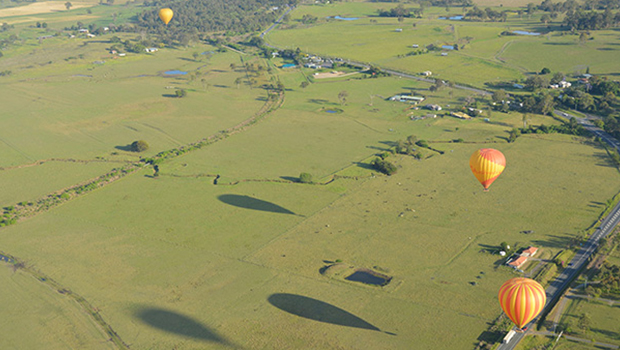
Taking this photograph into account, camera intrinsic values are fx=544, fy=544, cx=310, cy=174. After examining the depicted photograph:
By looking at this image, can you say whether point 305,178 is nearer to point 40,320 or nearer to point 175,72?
point 40,320

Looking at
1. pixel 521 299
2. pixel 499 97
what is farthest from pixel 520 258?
pixel 499 97

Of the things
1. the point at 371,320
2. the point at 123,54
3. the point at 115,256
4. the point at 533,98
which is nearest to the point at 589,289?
the point at 371,320

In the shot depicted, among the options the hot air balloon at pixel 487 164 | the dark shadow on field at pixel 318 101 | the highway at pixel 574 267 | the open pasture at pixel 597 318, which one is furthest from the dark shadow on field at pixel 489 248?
the dark shadow on field at pixel 318 101

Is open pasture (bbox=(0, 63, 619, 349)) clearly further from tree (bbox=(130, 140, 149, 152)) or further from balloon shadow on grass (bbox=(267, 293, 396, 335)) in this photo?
tree (bbox=(130, 140, 149, 152))

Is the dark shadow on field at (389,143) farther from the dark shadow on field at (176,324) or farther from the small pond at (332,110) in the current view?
the dark shadow on field at (176,324)

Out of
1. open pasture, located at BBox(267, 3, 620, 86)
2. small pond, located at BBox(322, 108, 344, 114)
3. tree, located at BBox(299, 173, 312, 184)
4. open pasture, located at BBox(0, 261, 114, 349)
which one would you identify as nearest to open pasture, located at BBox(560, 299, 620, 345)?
tree, located at BBox(299, 173, 312, 184)

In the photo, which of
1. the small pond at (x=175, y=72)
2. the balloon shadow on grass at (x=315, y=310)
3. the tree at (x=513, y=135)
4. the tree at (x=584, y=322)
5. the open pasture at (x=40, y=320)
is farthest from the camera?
the small pond at (x=175, y=72)

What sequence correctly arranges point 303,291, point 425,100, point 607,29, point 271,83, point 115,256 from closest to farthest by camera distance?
point 303,291, point 115,256, point 425,100, point 271,83, point 607,29

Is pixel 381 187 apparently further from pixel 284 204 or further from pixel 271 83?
pixel 271 83
